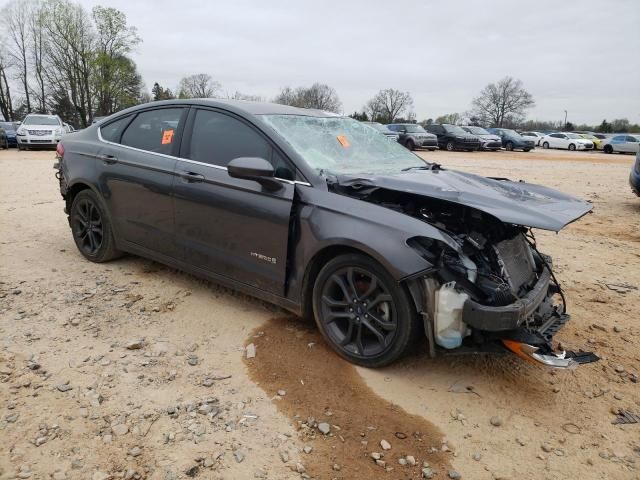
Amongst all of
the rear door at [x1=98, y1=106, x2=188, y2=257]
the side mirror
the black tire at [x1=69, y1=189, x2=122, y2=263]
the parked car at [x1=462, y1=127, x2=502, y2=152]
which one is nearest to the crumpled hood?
the side mirror

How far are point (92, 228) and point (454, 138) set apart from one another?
2510 centimetres

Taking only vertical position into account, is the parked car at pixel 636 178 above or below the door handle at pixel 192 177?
below

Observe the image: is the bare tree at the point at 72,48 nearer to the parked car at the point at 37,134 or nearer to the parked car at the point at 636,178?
the parked car at the point at 37,134

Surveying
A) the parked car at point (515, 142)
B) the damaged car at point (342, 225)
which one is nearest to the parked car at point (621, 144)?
the parked car at point (515, 142)

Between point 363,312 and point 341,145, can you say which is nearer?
point 363,312

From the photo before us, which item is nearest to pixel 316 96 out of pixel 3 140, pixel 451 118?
pixel 451 118

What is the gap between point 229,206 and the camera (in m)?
3.58

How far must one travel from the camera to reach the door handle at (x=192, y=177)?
3748 mm

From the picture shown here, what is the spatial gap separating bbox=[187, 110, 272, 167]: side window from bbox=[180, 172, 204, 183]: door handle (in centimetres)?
13

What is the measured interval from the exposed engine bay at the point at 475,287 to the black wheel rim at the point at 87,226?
281cm

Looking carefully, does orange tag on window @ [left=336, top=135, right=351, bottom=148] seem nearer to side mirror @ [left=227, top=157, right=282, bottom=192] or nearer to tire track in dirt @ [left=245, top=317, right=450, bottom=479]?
side mirror @ [left=227, top=157, right=282, bottom=192]

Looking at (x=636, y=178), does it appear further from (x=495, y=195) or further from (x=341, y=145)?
(x=341, y=145)

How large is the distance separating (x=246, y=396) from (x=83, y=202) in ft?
10.2

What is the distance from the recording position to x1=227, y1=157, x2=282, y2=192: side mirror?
323 cm
